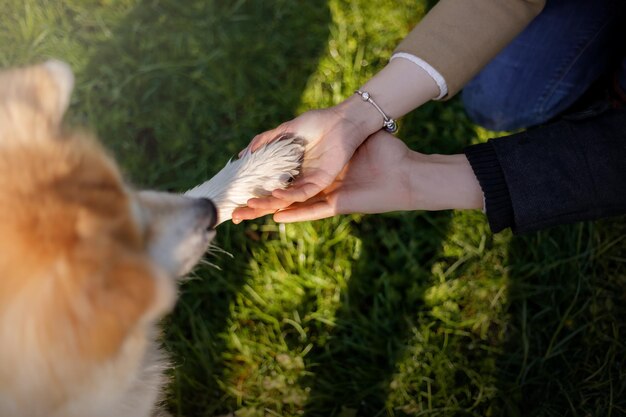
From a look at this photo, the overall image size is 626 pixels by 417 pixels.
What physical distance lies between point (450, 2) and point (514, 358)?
154 centimetres

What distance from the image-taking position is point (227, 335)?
2430mm

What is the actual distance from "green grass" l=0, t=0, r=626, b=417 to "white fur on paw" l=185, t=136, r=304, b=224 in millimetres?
559

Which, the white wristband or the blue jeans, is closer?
the white wristband

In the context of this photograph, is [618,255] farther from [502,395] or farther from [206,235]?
[206,235]

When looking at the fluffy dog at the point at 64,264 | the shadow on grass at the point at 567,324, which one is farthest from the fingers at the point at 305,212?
the shadow on grass at the point at 567,324

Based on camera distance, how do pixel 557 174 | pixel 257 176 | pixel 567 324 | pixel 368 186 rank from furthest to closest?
pixel 567 324
pixel 368 186
pixel 257 176
pixel 557 174

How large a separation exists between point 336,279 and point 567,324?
3.49ft

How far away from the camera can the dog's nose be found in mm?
1630

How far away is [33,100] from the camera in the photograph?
1341mm

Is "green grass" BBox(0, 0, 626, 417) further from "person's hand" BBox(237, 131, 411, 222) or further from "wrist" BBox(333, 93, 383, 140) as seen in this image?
"wrist" BBox(333, 93, 383, 140)

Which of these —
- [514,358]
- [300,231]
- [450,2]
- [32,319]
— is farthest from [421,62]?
[32,319]

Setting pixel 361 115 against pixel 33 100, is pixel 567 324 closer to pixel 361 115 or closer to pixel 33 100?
pixel 361 115

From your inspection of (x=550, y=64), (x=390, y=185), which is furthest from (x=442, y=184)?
(x=550, y=64)

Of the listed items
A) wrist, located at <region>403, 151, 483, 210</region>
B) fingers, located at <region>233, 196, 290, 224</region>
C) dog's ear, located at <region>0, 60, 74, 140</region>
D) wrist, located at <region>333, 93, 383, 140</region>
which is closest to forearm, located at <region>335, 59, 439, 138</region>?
wrist, located at <region>333, 93, 383, 140</region>
